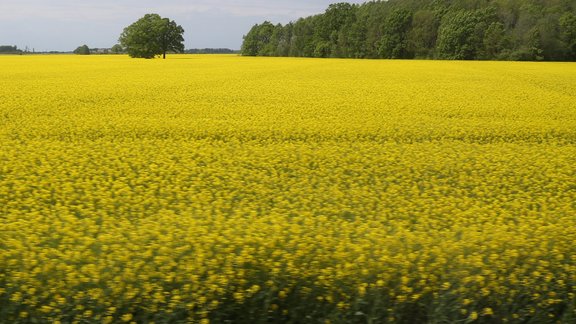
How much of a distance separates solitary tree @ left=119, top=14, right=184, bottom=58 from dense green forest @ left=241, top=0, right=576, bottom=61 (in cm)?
1804

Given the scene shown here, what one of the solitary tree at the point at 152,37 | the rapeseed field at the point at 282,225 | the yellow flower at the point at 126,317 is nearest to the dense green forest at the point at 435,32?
the solitary tree at the point at 152,37

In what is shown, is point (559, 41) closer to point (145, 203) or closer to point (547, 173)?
point (547, 173)

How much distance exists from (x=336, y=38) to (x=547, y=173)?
235 ft

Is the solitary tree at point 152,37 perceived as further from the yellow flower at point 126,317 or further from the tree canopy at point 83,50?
the yellow flower at point 126,317

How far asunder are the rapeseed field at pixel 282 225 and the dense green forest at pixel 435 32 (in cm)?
5163

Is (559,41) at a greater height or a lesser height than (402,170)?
greater

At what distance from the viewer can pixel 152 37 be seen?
201 ft

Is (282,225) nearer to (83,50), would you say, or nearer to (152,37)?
(152,37)

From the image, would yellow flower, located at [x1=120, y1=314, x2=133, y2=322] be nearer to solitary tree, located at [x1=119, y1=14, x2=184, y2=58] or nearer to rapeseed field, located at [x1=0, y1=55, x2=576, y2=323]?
rapeseed field, located at [x1=0, y1=55, x2=576, y2=323]

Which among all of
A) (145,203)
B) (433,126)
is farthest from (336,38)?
(145,203)

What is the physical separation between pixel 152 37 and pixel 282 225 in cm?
6004

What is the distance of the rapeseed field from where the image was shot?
3529 mm

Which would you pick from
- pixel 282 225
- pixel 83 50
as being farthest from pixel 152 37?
pixel 282 225

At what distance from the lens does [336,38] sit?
76812 mm
